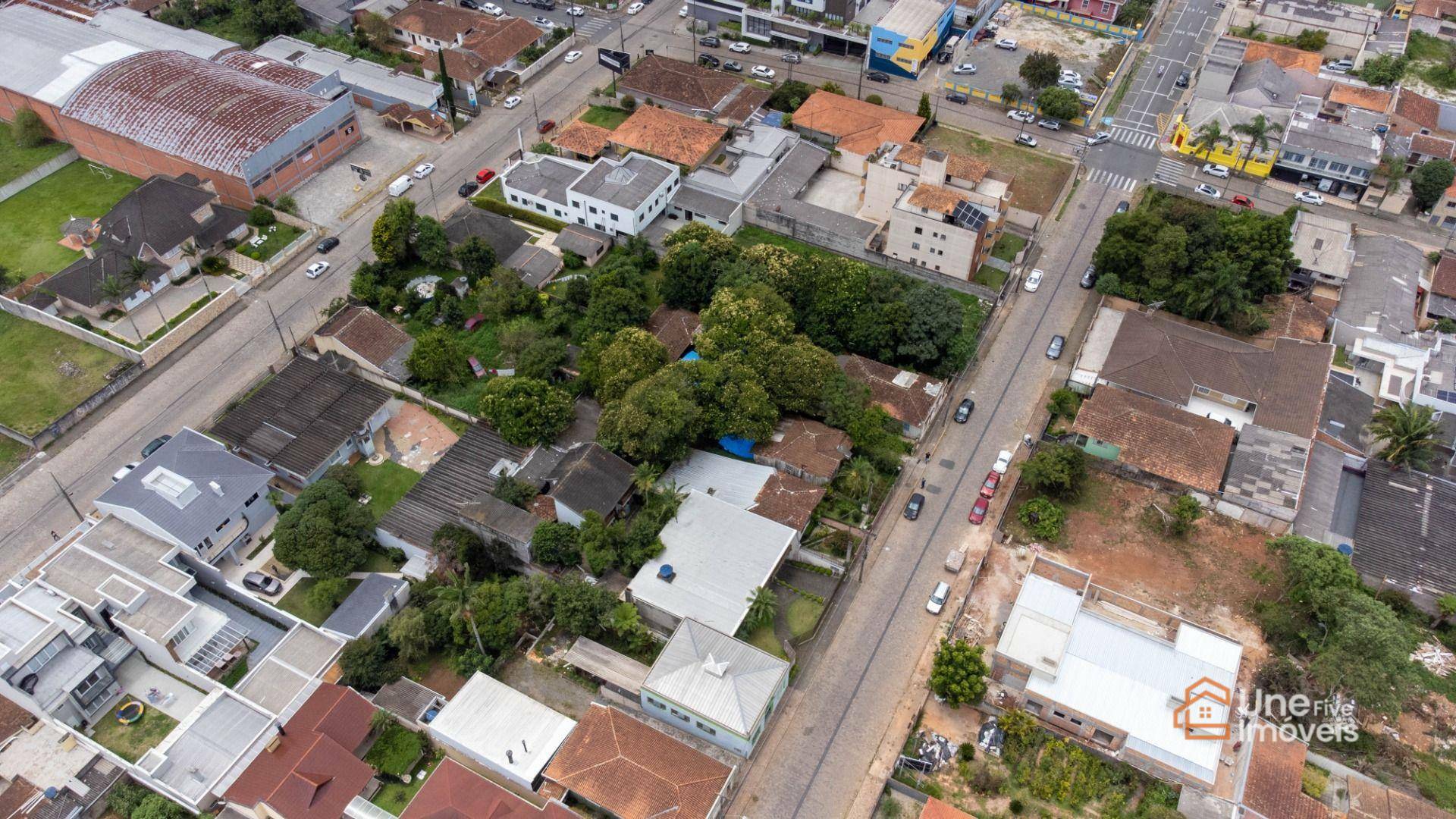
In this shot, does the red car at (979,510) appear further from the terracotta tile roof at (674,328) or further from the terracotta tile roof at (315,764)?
the terracotta tile roof at (315,764)

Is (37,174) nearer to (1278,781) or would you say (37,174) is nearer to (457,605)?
(457,605)

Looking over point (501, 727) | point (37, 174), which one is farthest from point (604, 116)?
point (501, 727)

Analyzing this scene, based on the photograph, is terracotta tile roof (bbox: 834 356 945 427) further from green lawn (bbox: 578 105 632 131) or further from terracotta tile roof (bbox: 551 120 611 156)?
green lawn (bbox: 578 105 632 131)

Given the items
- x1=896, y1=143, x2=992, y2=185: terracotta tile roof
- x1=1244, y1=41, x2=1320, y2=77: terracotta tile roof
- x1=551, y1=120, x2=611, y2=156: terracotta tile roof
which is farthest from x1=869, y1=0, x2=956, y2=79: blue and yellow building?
x1=551, y1=120, x2=611, y2=156: terracotta tile roof

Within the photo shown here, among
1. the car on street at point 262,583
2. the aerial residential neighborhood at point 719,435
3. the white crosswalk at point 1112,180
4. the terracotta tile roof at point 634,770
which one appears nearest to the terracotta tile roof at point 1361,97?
the aerial residential neighborhood at point 719,435

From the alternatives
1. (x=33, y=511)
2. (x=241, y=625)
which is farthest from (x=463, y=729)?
(x=33, y=511)
